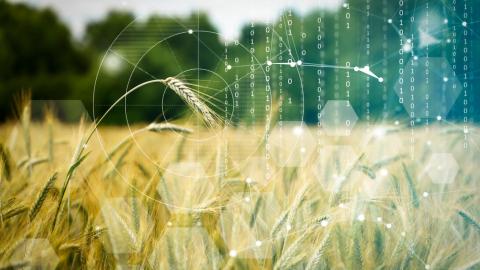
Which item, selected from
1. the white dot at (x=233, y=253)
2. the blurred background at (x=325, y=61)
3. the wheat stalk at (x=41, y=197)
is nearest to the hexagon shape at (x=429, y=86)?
the blurred background at (x=325, y=61)

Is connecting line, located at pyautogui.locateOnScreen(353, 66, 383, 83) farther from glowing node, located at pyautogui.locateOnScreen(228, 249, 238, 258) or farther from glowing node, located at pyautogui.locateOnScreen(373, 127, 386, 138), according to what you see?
glowing node, located at pyautogui.locateOnScreen(228, 249, 238, 258)

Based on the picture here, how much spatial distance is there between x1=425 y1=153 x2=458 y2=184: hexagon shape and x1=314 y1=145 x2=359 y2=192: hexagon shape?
0.25 meters

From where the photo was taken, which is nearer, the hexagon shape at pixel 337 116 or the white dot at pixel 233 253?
the white dot at pixel 233 253

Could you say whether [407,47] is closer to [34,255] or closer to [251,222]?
[251,222]

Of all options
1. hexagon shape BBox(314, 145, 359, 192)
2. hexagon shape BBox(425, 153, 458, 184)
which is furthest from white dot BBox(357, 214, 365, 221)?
hexagon shape BBox(425, 153, 458, 184)

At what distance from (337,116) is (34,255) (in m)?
0.85

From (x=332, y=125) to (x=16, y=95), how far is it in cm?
87

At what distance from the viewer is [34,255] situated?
1284 millimetres

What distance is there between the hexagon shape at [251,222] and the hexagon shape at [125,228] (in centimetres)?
19

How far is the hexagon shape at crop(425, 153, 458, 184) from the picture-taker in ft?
5.35

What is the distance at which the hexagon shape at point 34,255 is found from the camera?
128 centimetres

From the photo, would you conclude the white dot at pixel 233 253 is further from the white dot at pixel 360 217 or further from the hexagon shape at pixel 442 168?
the hexagon shape at pixel 442 168

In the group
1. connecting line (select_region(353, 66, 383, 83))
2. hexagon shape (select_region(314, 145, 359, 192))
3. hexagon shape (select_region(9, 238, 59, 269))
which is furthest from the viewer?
connecting line (select_region(353, 66, 383, 83))

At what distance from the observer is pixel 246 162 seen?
4.98 ft
